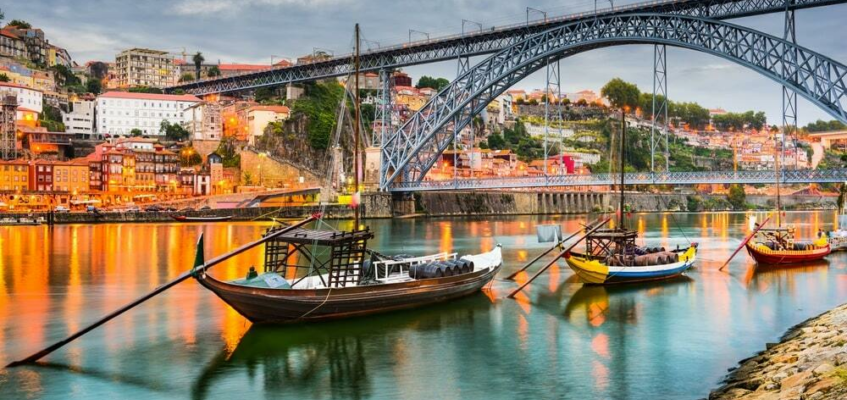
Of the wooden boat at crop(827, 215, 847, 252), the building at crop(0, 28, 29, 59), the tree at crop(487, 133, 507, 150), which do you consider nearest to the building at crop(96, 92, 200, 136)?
the building at crop(0, 28, 29, 59)

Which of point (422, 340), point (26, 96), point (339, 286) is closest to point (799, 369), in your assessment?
point (422, 340)

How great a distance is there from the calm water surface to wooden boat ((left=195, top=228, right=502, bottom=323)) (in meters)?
0.35

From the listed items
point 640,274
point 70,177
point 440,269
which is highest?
point 70,177

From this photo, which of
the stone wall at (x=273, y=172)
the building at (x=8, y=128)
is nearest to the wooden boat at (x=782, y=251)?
the stone wall at (x=273, y=172)

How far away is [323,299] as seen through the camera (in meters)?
17.2

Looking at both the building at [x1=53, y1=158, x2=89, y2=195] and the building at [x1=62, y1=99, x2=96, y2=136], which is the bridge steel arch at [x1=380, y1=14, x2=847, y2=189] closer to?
the building at [x1=53, y1=158, x2=89, y2=195]

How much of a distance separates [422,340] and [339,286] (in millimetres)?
2516

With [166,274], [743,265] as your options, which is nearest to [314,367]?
[166,274]

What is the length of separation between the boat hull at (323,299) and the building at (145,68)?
376 ft

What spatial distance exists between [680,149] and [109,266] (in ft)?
405

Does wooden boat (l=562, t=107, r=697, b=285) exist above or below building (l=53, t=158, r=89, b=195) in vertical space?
below

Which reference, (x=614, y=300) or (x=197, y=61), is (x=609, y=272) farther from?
(x=197, y=61)

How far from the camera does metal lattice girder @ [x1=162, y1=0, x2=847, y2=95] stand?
44.3 metres

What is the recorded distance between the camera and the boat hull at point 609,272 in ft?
77.5
